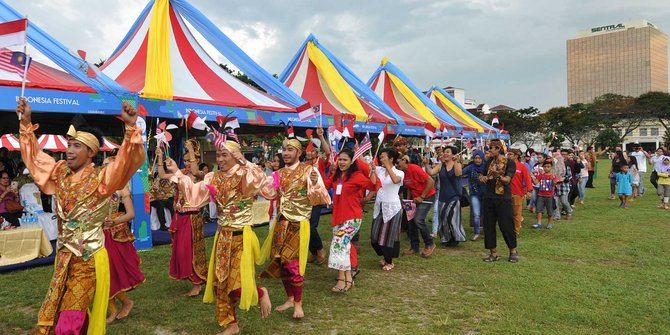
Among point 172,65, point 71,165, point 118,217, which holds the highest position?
point 172,65

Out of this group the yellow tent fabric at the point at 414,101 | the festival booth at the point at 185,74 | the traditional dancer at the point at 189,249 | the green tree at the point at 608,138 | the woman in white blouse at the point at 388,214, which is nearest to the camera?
the traditional dancer at the point at 189,249

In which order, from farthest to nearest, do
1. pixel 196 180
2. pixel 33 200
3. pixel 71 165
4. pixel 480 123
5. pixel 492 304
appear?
pixel 480 123
pixel 33 200
pixel 196 180
pixel 492 304
pixel 71 165

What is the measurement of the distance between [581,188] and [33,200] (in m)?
12.9

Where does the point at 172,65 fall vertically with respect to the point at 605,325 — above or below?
above

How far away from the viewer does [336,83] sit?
39.8 feet

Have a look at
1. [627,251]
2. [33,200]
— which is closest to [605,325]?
[627,251]

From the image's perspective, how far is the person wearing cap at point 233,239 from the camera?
11.9 feet

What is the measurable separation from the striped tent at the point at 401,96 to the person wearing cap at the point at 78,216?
506 inches

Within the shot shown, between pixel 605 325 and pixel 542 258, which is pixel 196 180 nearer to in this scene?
pixel 605 325

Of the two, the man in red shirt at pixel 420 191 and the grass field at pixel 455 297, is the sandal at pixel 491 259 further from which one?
the man in red shirt at pixel 420 191

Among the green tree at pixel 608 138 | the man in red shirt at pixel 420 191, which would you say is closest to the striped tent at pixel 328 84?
the man in red shirt at pixel 420 191

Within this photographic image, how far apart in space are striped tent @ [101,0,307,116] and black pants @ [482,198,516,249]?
4.39 metres

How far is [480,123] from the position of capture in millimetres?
19328

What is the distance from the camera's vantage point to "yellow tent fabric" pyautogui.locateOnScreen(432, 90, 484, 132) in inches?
716
